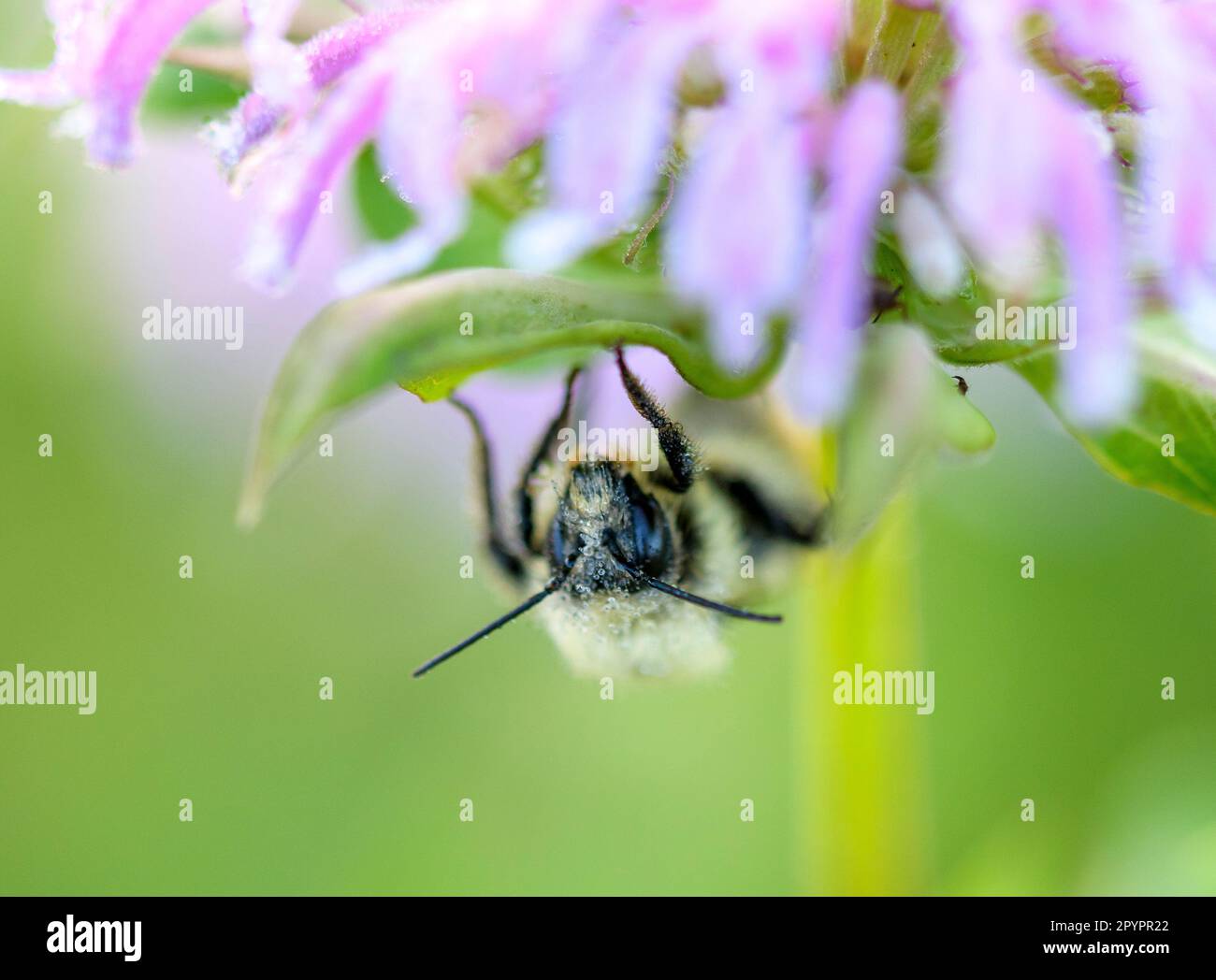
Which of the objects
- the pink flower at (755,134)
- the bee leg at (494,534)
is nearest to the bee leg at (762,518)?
the bee leg at (494,534)

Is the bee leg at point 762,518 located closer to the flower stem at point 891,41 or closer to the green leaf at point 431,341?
the green leaf at point 431,341

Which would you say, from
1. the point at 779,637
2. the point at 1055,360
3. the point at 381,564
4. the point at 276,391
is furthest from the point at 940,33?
the point at 381,564

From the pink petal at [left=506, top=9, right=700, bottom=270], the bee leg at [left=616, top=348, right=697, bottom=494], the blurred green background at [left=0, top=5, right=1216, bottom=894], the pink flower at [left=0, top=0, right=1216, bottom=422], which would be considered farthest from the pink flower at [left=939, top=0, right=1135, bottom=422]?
the blurred green background at [left=0, top=5, right=1216, bottom=894]

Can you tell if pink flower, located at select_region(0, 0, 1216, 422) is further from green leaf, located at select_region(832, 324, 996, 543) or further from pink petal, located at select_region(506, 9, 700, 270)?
green leaf, located at select_region(832, 324, 996, 543)

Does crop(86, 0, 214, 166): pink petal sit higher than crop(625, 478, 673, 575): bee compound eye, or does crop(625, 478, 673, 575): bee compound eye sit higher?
crop(86, 0, 214, 166): pink petal

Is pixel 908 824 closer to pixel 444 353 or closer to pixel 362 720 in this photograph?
pixel 444 353

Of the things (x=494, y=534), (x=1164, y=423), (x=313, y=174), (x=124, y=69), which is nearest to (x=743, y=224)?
(x=313, y=174)
